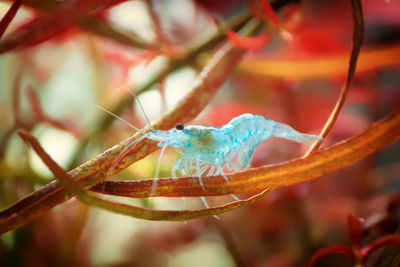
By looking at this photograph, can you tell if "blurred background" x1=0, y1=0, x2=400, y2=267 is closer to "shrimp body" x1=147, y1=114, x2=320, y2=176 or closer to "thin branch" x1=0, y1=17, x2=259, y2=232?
"shrimp body" x1=147, y1=114, x2=320, y2=176

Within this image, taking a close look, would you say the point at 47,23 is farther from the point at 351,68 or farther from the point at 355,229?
the point at 355,229

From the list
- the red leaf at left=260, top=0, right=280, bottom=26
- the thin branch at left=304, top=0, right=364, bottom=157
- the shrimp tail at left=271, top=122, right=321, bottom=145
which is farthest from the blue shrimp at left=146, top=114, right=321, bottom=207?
the red leaf at left=260, top=0, right=280, bottom=26

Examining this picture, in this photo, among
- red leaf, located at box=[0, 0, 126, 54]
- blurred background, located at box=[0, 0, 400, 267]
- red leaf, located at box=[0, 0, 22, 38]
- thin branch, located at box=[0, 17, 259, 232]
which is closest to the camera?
thin branch, located at box=[0, 17, 259, 232]

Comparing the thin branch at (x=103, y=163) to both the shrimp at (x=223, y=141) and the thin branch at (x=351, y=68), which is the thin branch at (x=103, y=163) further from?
the thin branch at (x=351, y=68)

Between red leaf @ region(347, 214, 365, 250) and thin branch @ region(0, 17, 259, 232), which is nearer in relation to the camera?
thin branch @ region(0, 17, 259, 232)

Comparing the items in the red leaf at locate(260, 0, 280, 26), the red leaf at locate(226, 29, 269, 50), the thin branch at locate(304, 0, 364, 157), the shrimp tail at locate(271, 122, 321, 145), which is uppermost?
the red leaf at locate(260, 0, 280, 26)

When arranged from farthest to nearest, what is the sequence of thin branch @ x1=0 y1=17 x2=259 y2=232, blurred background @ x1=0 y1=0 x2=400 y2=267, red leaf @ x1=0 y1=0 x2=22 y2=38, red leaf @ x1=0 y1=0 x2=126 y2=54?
blurred background @ x1=0 y1=0 x2=400 y2=267, red leaf @ x1=0 y1=0 x2=126 y2=54, red leaf @ x1=0 y1=0 x2=22 y2=38, thin branch @ x1=0 y1=17 x2=259 y2=232

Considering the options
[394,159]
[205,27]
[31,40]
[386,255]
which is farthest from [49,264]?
[394,159]

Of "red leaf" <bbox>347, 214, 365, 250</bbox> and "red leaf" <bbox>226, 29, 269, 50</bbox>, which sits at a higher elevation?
"red leaf" <bbox>226, 29, 269, 50</bbox>
